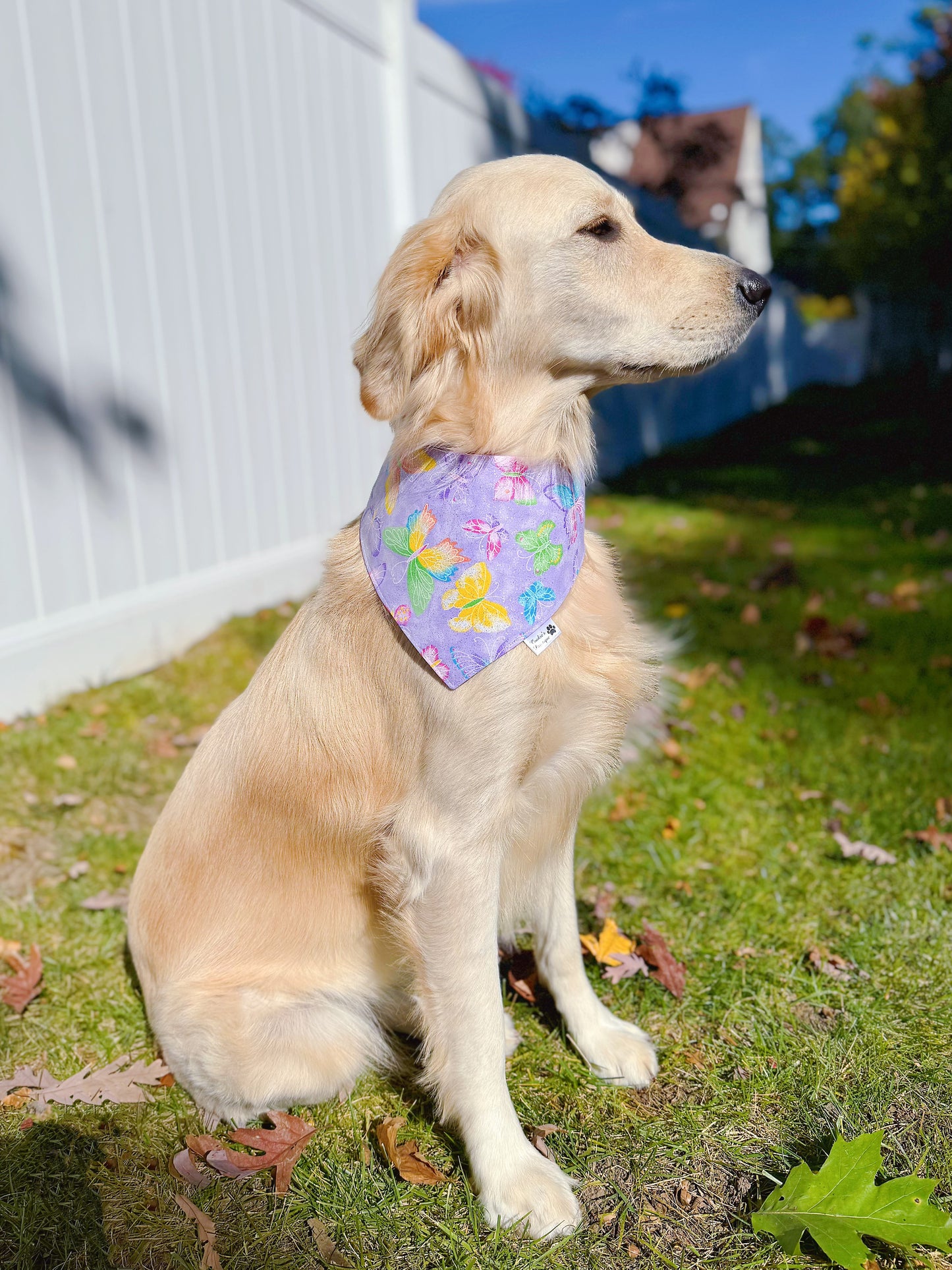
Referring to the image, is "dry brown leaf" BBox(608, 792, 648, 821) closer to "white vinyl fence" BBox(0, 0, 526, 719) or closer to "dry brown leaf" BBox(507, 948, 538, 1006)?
"dry brown leaf" BBox(507, 948, 538, 1006)

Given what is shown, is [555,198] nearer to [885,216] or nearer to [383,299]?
[383,299]

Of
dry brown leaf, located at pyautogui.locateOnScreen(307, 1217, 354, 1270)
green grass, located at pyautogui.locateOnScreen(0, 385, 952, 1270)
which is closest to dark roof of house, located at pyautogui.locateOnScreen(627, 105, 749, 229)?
green grass, located at pyautogui.locateOnScreen(0, 385, 952, 1270)

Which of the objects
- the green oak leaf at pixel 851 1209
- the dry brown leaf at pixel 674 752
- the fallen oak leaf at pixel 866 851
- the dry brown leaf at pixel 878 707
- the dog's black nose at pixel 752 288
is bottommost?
the dry brown leaf at pixel 674 752

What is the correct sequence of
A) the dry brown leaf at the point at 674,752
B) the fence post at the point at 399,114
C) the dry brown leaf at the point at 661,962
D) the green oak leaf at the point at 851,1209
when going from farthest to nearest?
the fence post at the point at 399,114 < the dry brown leaf at the point at 674,752 < the dry brown leaf at the point at 661,962 < the green oak leaf at the point at 851,1209

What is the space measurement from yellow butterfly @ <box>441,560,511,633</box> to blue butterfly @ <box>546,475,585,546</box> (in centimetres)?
22

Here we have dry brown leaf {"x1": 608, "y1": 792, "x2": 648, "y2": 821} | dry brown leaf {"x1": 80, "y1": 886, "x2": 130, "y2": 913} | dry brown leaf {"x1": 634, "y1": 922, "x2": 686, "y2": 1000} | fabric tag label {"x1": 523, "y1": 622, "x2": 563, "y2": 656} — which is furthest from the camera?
dry brown leaf {"x1": 608, "y1": 792, "x2": 648, "y2": 821}

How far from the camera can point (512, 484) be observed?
181cm

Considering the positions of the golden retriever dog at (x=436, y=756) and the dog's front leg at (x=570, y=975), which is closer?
the golden retriever dog at (x=436, y=756)

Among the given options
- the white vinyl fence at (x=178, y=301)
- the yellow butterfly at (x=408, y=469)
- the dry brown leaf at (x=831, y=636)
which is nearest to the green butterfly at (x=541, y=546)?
the yellow butterfly at (x=408, y=469)

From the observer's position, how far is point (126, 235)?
13.1 ft

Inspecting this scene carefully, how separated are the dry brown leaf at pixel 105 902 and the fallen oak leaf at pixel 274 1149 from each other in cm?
98

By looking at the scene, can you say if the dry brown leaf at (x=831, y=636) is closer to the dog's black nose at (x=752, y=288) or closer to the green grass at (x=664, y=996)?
the green grass at (x=664, y=996)

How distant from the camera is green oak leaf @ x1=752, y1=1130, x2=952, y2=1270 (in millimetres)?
1478

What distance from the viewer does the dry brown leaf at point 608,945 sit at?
2340 mm
